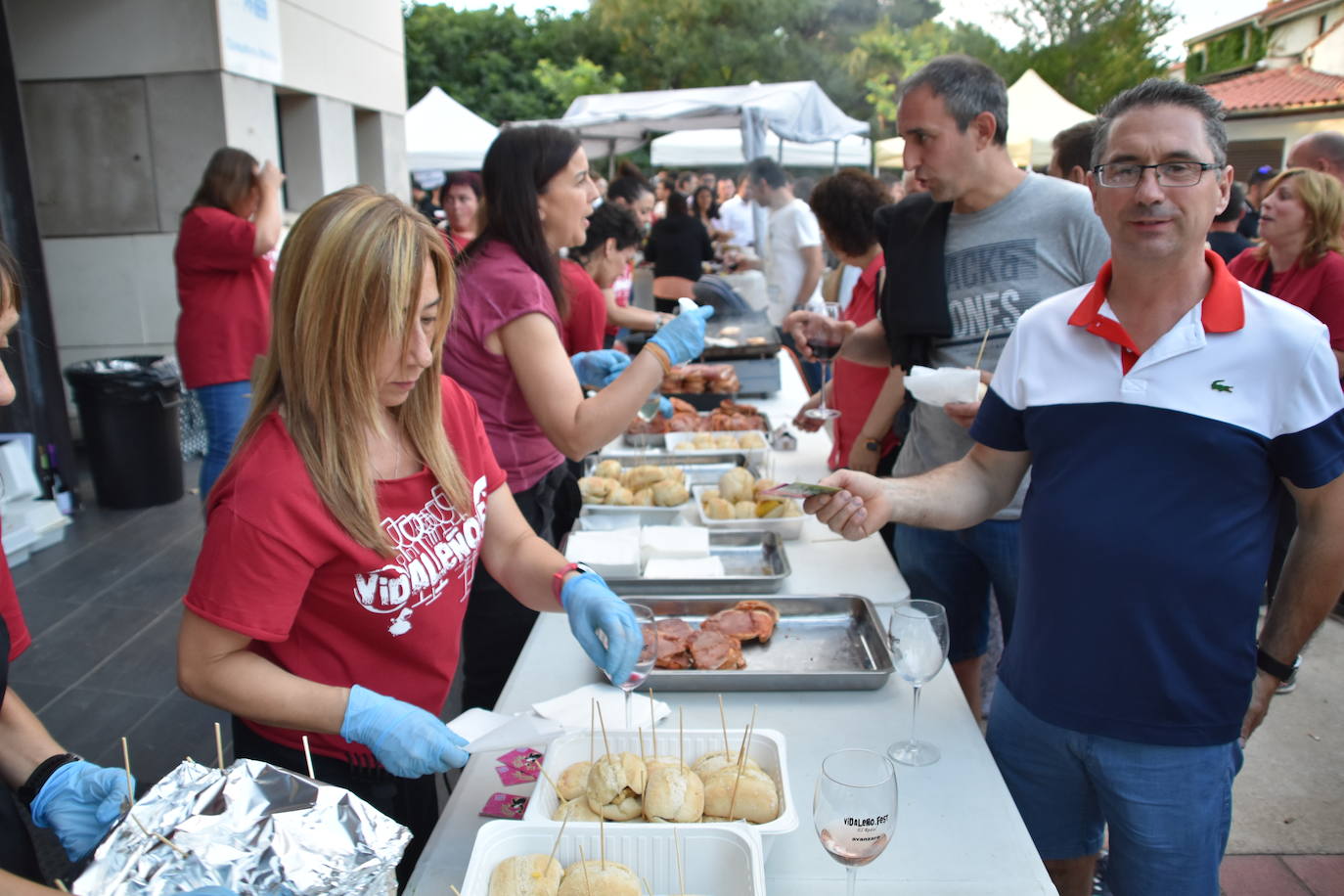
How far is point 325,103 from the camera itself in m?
8.91

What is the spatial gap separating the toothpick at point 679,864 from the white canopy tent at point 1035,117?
524 inches

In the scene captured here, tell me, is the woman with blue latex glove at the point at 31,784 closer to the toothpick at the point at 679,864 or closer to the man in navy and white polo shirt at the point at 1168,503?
the toothpick at the point at 679,864

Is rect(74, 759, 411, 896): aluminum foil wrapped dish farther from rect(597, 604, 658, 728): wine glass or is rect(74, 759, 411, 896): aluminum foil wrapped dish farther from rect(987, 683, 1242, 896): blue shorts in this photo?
rect(987, 683, 1242, 896): blue shorts

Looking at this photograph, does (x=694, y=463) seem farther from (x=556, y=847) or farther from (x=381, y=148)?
(x=381, y=148)

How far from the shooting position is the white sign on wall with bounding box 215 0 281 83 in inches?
269

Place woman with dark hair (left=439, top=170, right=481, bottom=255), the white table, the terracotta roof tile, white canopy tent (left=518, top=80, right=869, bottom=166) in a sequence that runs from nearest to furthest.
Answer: the white table → woman with dark hair (left=439, top=170, right=481, bottom=255) → white canopy tent (left=518, top=80, right=869, bottom=166) → the terracotta roof tile

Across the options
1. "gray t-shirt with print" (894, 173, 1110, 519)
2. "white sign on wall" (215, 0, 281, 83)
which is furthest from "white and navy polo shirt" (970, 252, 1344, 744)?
"white sign on wall" (215, 0, 281, 83)

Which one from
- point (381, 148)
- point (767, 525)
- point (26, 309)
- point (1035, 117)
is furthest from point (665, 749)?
point (1035, 117)

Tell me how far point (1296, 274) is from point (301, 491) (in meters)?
4.17

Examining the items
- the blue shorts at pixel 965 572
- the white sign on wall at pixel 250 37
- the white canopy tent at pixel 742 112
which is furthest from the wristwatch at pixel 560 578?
the white canopy tent at pixel 742 112

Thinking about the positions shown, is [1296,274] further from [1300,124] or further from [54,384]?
[1300,124]

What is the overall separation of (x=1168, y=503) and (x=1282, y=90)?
24.0 m

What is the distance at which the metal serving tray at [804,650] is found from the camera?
2.01 meters

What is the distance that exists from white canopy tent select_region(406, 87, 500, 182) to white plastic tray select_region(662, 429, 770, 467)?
9903 millimetres
